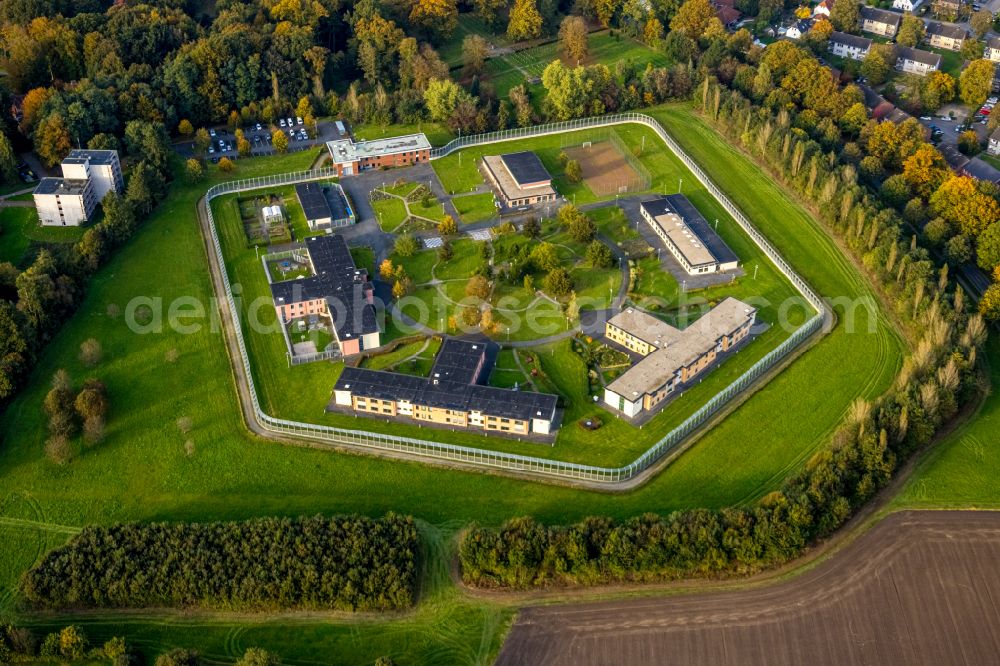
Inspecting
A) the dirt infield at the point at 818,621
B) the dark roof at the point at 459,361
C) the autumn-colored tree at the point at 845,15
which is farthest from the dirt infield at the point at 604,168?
the autumn-colored tree at the point at 845,15

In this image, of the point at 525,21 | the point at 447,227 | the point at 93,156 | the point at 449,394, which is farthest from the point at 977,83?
the point at 93,156

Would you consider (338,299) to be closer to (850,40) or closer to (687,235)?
(687,235)

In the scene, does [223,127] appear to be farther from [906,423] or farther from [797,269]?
[906,423]

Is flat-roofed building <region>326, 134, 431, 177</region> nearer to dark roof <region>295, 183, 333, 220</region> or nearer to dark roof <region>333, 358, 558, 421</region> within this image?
dark roof <region>295, 183, 333, 220</region>

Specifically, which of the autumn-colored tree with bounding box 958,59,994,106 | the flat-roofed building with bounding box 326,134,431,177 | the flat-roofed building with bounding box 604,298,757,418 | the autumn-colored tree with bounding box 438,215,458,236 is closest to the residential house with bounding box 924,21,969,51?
the autumn-colored tree with bounding box 958,59,994,106

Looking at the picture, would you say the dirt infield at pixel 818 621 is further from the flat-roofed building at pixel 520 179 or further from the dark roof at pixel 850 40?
the dark roof at pixel 850 40

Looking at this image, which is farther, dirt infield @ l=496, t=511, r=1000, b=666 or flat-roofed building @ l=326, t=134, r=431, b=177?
flat-roofed building @ l=326, t=134, r=431, b=177

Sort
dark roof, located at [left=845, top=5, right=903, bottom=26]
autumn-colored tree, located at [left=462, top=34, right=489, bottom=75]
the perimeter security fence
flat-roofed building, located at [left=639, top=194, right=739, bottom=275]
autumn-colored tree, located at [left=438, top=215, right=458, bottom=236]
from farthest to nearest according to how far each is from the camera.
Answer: dark roof, located at [left=845, top=5, right=903, bottom=26] → autumn-colored tree, located at [left=462, top=34, right=489, bottom=75] → autumn-colored tree, located at [left=438, top=215, right=458, bottom=236] → flat-roofed building, located at [left=639, top=194, right=739, bottom=275] → the perimeter security fence
